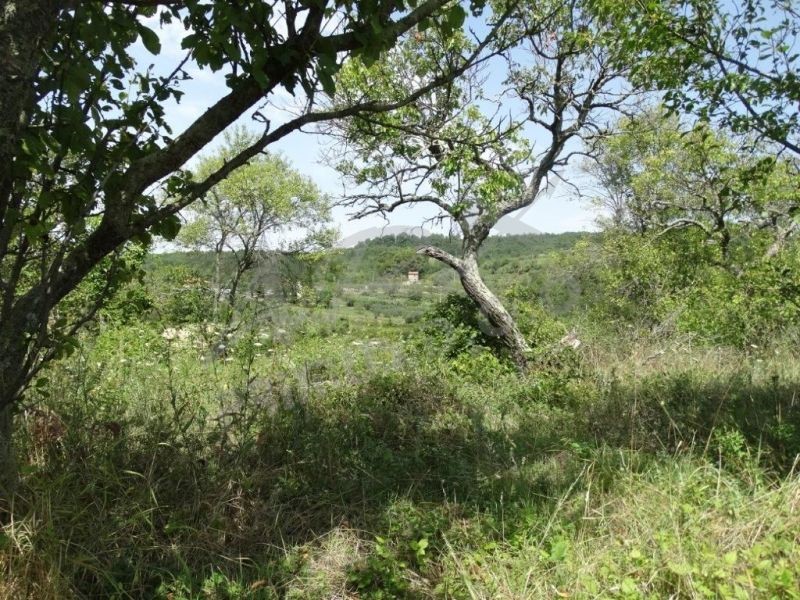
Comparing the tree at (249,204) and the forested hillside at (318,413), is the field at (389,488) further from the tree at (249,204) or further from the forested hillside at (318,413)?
the tree at (249,204)

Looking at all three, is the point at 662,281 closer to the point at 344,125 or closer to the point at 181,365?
the point at 344,125

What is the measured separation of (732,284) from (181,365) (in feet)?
26.2

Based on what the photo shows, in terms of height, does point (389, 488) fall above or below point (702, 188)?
below

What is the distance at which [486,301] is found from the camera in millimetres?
9992

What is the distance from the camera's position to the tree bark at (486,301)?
9.79 meters

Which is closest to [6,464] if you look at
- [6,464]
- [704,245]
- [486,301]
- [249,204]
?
[6,464]

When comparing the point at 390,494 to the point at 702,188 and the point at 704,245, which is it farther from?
the point at 702,188

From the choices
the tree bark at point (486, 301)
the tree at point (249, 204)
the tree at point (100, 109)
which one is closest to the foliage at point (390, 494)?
the tree at point (100, 109)

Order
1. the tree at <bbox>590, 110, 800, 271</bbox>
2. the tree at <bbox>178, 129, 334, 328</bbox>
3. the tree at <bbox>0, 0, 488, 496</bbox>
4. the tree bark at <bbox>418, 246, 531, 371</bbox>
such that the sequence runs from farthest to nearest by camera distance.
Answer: the tree at <bbox>178, 129, 334, 328</bbox>, the tree bark at <bbox>418, 246, 531, 371</bbox>, the tree at <bbox>590, 110, 800, 271</bbox>, the tree at <bbox>0, 0, 488, 496</bbox>

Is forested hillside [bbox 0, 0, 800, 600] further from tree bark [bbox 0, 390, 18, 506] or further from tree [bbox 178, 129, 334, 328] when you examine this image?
tree [bbox 178, 129, 334, 328]

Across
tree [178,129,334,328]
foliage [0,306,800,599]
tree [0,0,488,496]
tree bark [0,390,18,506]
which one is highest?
tree [178,129,334,328]

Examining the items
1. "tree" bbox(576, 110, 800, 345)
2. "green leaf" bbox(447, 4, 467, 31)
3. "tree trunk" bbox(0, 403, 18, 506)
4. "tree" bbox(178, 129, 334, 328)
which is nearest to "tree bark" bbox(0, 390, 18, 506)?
"tree trunk" bbox(0, 403, 18, 506)

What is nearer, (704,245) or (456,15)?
(456,15)

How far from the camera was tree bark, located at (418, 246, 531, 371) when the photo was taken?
979cm
